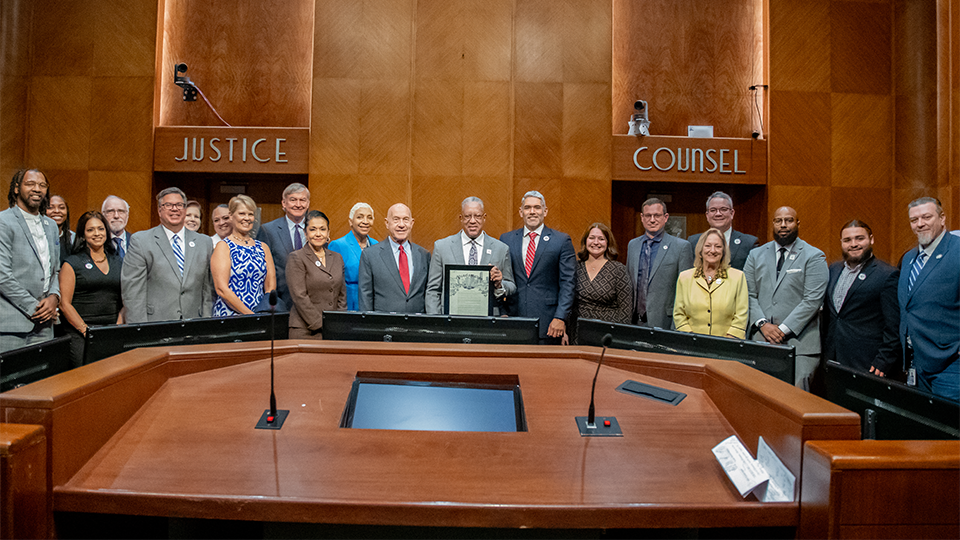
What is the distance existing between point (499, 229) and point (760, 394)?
15.8 ft

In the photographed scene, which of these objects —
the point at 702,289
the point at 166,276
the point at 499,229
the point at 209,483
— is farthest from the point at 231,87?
the point at 209,483

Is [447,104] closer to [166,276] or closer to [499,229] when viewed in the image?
[499,229]

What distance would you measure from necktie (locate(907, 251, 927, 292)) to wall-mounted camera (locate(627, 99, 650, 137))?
3.54m

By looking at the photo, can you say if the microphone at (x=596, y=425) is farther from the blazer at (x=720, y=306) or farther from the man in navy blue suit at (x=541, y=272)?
the man in navy blue suit at (x=541, y=272)

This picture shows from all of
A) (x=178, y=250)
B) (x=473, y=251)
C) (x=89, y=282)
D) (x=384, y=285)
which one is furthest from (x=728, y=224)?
(x=89, y=282)

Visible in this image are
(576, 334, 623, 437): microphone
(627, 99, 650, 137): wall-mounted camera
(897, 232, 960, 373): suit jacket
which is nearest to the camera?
(576, 334, 623, 437): microphone

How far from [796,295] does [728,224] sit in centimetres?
82

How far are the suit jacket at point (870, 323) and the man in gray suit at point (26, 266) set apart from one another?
474 cm

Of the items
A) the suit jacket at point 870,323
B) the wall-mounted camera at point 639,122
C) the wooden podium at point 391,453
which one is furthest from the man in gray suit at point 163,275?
the wall-mounted camera at point 639,122

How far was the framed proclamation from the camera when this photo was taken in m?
3.04

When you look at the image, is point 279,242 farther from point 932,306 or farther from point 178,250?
point 932,306

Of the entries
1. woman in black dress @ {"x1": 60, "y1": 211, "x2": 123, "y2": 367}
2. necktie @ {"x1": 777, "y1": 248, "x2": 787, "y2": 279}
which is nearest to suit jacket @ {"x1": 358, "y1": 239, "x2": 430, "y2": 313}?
woman in black dress @ {"x1": 60, "y1": 211, "x2": 123, "y2": 367}

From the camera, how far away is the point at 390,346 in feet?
6.69

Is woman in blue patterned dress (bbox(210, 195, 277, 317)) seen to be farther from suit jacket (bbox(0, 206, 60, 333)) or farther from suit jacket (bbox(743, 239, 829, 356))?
suit jacket (bbox(743, 239, 829, 356))
